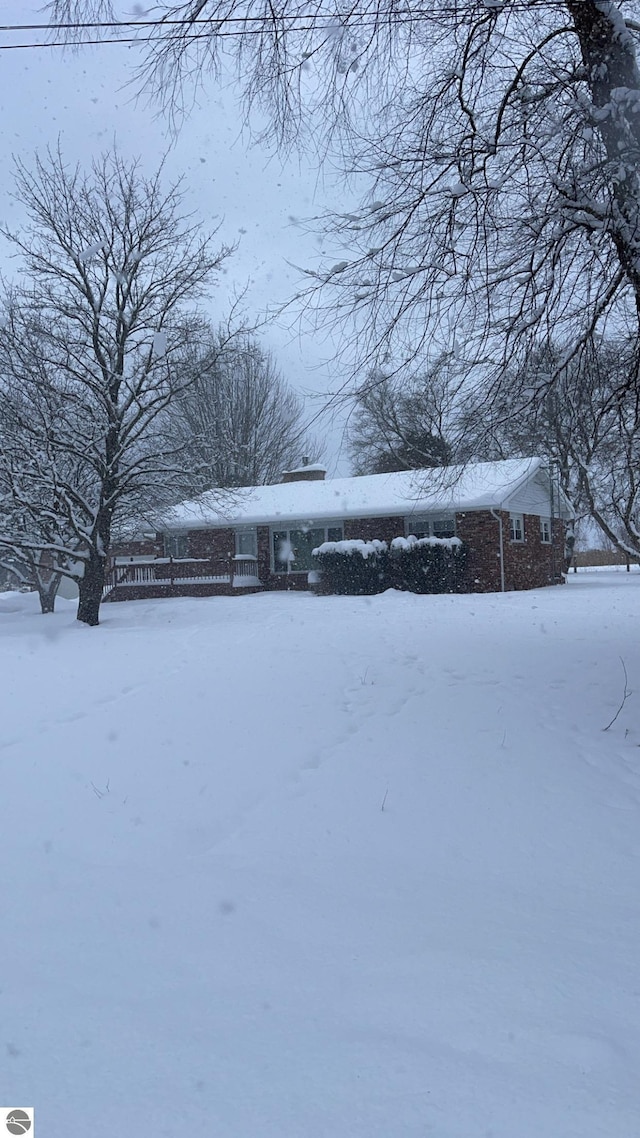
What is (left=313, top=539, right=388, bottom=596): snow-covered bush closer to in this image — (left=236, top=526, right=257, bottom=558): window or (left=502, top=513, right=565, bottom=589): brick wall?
(left=502, top=513, right=565, bottom=589): brick wall

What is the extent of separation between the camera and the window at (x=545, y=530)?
27.0 m

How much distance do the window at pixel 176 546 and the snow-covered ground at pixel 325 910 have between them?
22388mm

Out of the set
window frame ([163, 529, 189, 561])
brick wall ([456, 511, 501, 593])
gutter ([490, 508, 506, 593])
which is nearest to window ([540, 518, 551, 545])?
gutter ([490, 508, 506, 593])

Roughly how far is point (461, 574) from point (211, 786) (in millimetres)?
18153

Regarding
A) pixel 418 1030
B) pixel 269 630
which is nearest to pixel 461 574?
pixel 269 630

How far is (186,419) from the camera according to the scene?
122 feet

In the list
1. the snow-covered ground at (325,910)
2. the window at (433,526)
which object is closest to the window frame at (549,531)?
the window at (433,526)

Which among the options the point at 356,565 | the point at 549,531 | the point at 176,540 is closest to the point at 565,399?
the point at 356,565

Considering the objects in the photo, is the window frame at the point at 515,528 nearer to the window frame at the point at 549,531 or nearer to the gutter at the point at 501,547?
the gutter at the point at 501,547

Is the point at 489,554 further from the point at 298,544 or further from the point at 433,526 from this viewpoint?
the point at 298,544

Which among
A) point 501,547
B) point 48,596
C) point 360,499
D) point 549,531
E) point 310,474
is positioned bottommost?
point 48,596

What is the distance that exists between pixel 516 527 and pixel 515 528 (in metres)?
0.15

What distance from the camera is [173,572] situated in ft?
87.7

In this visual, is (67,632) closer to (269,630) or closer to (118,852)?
(269,630)
